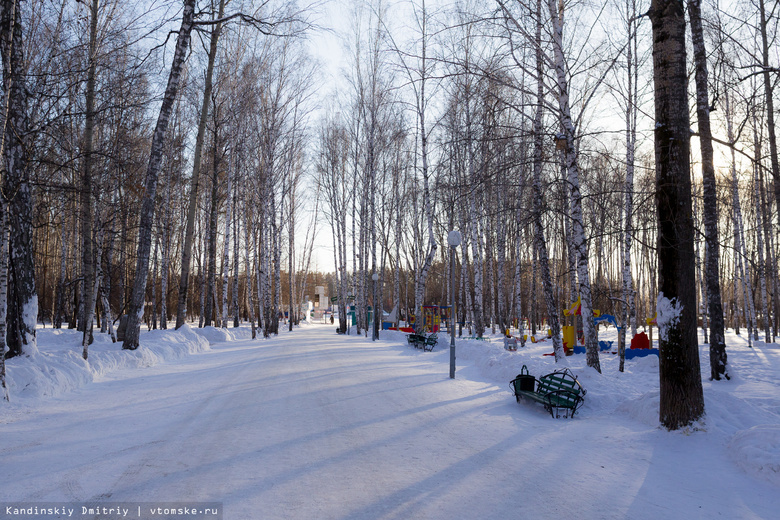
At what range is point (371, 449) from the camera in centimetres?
506

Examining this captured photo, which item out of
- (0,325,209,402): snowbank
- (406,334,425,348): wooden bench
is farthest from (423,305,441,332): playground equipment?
(0,325,209,402): snowbank

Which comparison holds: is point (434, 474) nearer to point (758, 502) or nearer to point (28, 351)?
point (758, 502)

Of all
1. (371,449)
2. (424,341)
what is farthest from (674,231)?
(424,341)

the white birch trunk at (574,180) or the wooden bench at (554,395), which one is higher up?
the white birch trunk at (574,180)

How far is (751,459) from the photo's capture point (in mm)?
4609

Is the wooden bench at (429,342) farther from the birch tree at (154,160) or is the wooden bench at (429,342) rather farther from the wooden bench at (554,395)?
the birch tree at (154,160)

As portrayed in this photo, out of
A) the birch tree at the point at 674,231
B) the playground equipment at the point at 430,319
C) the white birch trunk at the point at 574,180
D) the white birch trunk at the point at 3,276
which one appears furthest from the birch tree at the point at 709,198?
the playground equipment at the point at 430,319

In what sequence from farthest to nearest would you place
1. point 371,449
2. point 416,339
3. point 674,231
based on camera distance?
point 416,339 < point 674,231 < point 371,449

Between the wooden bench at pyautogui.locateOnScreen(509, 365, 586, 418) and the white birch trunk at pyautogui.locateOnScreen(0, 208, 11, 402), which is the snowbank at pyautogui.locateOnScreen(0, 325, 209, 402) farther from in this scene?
the wooden bench at pyautogui.locateOnScreen(509, 365, 586, 418)

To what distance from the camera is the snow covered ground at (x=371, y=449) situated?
375 cm

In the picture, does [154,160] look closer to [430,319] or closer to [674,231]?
[674,231]

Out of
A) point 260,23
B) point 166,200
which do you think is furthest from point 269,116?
point 260,23

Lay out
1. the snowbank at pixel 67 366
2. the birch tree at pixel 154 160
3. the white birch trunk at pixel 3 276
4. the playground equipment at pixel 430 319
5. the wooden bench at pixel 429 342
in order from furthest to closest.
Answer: the playground equipment at pixel 430 319 → the wooden bench at pixel 429 342 → the birch tree at pixel 154 160 → the snowbank at pixel 67 366 → the white birch trunk at pixel 3 276

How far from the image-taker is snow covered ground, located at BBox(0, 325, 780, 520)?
375 cm
